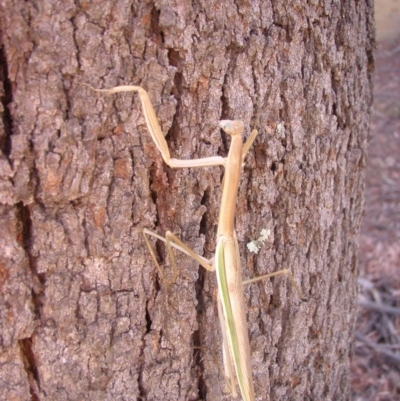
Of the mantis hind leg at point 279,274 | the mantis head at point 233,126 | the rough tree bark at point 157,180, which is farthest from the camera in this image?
the mantis hind leg at point 279,274

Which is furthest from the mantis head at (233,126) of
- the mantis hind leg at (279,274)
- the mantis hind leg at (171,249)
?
the mantis hind leg at (279,274)

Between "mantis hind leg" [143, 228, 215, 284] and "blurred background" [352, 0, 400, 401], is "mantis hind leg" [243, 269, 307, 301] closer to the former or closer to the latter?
"mantis hind leg" [143, 228, 215, 284]

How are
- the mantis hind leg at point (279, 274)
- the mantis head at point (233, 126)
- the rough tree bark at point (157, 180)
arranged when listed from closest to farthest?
the rough tree bark at point (157, 180) < the mantis head at point (233, 126) < the mantis hind leg at point (279, 274)

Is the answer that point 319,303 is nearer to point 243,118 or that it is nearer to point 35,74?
point 243,118

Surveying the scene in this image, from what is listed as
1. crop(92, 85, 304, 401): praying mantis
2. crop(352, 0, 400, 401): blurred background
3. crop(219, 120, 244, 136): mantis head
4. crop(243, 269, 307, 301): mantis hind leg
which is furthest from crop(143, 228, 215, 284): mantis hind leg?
crop(352, 0, 400, 401): blurred background

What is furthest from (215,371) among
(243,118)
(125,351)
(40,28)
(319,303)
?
(40,28)

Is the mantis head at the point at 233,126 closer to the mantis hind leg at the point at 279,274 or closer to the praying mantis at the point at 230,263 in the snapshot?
the praying mantis at the point at 230,263

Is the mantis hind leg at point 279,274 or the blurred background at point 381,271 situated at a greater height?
the mantis hind leg at point 279,274
